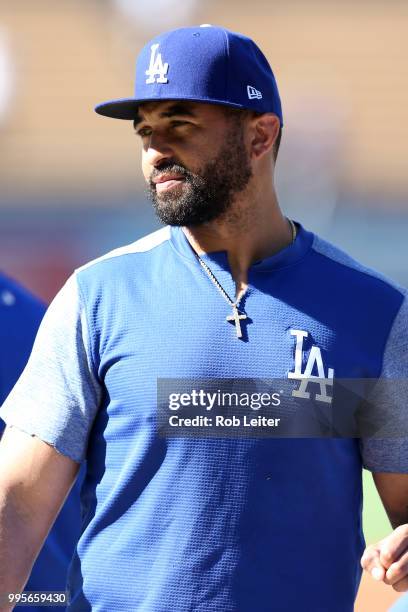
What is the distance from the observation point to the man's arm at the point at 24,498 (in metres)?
1.99

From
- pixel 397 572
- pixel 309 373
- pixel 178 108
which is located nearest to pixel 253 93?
pixel 178 108

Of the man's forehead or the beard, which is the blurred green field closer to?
the beard

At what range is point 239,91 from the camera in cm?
213

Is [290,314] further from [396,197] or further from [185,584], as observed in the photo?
[396,197]

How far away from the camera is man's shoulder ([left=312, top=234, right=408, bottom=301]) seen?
84.5 inches

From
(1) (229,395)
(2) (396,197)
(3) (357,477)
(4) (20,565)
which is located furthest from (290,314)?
(2) (396,197)

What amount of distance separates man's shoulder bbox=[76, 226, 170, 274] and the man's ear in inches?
9.7

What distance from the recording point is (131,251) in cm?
218

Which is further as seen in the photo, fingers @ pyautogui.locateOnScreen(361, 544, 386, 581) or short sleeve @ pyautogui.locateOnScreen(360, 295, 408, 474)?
short sleeve @ pyautogui.locateOnScreen(360, 295, 408, 474)

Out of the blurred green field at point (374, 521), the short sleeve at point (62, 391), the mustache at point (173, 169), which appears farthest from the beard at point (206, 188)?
the blurred green field at point (374, 521)

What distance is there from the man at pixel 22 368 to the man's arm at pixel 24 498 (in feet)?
1.87

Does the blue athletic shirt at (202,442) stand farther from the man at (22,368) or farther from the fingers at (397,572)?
the man at (22,368)

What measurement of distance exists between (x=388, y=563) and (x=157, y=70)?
1.03 metres

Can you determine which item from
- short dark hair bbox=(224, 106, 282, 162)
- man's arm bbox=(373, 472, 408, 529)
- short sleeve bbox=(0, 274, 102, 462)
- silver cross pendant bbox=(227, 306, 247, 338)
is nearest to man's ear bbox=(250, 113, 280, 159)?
short dark hair bbox=(224, 106, 282, 162)
